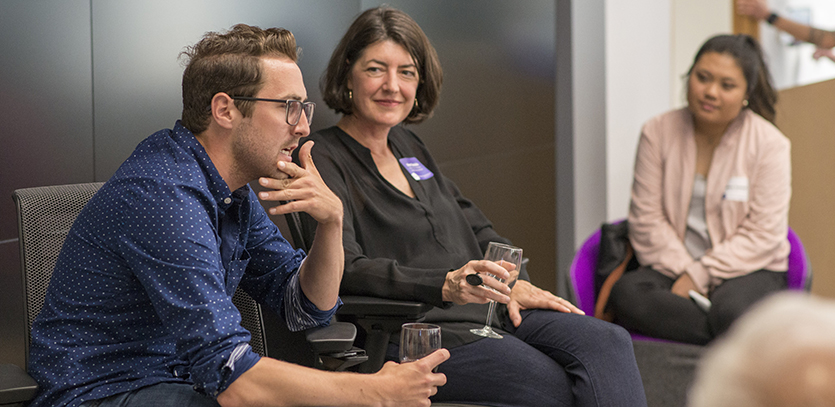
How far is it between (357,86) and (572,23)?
1.89 metres

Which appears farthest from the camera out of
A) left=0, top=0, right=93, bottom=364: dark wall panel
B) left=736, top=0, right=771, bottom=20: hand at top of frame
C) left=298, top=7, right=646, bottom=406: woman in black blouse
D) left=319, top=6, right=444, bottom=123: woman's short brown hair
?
left=736, top=0, right=771, bottom=20: hand at top of frame

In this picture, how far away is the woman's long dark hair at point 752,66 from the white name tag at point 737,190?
0.36 metres

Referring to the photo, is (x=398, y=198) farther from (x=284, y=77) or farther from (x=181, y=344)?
(x=181, y=344)

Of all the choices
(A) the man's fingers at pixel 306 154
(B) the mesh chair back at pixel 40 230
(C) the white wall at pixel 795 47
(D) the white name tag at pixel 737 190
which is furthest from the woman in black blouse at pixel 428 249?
(C) the white wall at pixel 795 47

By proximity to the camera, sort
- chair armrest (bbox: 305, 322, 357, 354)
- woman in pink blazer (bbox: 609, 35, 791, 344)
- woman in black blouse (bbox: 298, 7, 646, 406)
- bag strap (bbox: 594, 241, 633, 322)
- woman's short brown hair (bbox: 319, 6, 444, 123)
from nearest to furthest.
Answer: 1. chair armrest (bbox: 305, 322, 357, 354)
2. woman in black blouse (bbox: 298, 7, 646, 406)
3. woman's short brown hair (bbox: 319, 6, 444, 123)
4. woman in pink blazer (bbox: 609, 35, 791, 344)
5. bag strap (bbox: 594, 241, 633, 322)

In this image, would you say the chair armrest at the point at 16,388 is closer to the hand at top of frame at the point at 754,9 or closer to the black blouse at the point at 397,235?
the black blouse at the point at 397,235

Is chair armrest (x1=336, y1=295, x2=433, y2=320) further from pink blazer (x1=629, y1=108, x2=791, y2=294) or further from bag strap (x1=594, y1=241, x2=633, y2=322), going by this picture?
pink blazer (x1=629, y1=108, x2=791, y2=294)

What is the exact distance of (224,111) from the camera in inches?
61.5

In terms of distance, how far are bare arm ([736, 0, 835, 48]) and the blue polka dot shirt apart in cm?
422

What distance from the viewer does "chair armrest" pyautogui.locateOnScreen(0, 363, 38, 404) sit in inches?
52.4

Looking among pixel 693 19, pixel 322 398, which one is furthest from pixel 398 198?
pixel 693 19

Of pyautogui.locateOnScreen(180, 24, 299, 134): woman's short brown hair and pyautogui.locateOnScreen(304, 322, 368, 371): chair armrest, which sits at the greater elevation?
pyautogui.locateOnScreen(180, 24, 299, 134): woman's short brown hair

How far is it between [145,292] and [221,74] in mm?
477

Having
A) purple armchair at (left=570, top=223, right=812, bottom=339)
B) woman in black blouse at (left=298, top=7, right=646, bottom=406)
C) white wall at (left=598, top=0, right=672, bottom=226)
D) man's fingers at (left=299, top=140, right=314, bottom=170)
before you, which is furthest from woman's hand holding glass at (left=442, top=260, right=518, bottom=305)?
white wall at (left=598, top=0, right=672, bottom=226)
